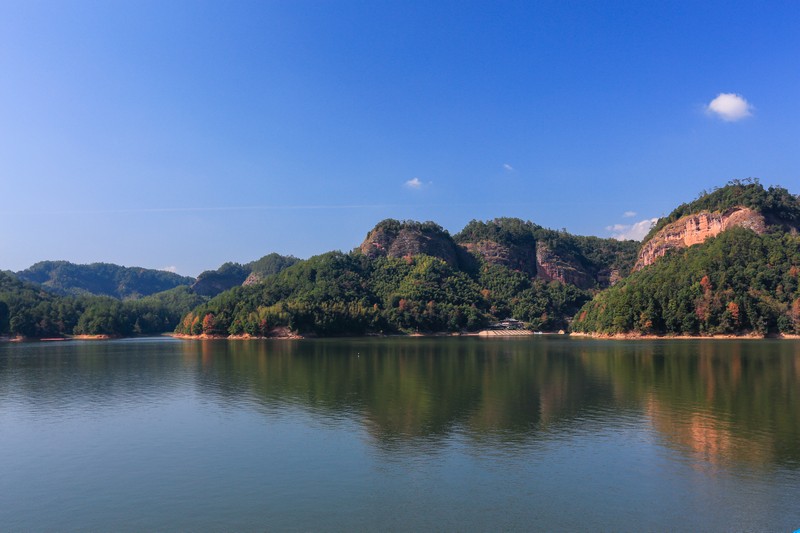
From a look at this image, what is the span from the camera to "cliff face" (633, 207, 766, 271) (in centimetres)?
14588

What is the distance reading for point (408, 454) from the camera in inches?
953

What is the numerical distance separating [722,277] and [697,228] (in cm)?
4301

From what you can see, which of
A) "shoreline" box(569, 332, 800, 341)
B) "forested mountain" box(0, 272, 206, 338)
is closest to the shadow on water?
"shoreline" box(569, 332, 800, 341)

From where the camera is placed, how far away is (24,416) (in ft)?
114

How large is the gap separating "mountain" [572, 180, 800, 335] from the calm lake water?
232 feet

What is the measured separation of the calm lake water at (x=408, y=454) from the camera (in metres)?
17.6

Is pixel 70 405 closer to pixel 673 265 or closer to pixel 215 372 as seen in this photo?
pixel 215 372

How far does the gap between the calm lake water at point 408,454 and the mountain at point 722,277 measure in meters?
70.7

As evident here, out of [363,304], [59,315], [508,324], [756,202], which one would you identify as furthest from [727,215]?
[59,315]

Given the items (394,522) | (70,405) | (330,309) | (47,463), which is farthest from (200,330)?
(394,522)

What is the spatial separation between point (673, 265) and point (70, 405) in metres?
138

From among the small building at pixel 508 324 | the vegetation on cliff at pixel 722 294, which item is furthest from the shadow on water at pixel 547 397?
the small building at pixel 508 324

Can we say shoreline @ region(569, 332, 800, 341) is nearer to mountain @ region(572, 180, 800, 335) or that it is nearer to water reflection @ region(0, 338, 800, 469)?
mountain @ region(572, 180, 800, 335)

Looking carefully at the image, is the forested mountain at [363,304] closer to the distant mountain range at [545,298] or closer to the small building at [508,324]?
the distant mountain range at [545,298]
